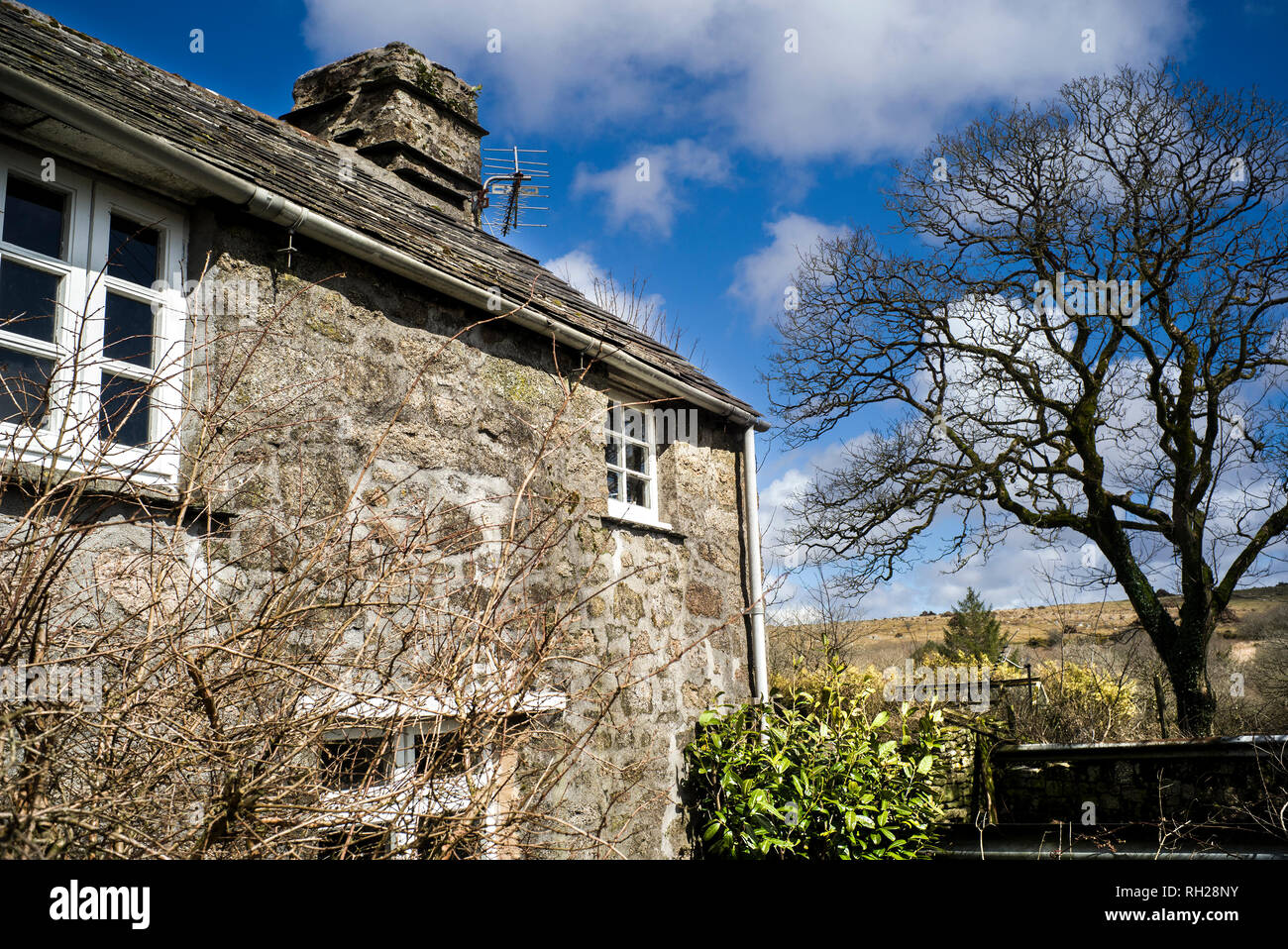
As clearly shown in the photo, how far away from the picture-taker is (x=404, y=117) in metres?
8.94

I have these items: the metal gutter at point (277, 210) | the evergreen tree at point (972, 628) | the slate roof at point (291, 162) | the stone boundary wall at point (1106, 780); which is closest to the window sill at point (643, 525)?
the metal gutter at point (277, 210)

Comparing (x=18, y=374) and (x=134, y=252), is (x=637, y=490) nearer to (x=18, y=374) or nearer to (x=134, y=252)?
(x=134, y=252)

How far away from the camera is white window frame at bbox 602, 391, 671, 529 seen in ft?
23.1

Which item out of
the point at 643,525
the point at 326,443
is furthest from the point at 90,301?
the point at 643,525

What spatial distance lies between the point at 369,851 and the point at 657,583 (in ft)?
13.6

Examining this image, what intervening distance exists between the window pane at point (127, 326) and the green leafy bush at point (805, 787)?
4.66m

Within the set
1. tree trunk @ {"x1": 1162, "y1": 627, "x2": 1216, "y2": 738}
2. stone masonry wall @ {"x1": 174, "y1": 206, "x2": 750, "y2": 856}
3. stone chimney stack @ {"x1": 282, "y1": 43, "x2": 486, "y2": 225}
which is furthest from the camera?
tree trunk @ {"x1": 1162, "y1": 627, "x2": 1216, "y2": 738}

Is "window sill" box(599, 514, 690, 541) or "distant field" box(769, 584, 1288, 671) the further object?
"distant field" box(769, 584, 1288, 671)

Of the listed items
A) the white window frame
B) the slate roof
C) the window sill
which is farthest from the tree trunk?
the white window frame

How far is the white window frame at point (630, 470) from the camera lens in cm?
705

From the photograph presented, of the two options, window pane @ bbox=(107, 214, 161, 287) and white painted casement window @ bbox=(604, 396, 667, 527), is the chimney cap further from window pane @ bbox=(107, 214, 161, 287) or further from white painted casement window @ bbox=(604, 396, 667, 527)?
window pane @ bbox=(107, 214, 161, 287)

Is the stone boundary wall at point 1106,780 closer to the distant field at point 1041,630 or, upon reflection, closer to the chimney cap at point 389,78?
the chimney cap at point 389,78

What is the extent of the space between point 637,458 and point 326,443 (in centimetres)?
319
